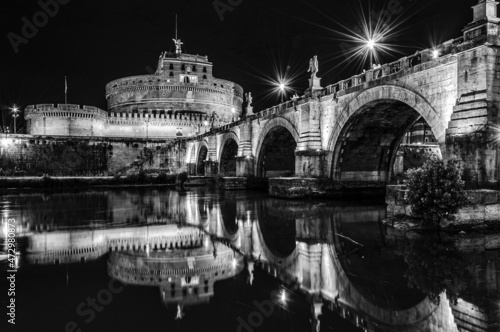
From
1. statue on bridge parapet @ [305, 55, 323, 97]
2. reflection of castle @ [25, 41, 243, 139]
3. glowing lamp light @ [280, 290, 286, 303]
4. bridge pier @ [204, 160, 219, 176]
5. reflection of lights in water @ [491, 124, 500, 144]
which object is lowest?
glowing lamp light @ [280, 290, 286, 303]

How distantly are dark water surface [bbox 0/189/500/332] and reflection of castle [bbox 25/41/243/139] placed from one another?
4701cm

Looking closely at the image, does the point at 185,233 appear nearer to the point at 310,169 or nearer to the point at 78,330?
the point at 78,330

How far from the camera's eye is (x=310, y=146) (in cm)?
2000

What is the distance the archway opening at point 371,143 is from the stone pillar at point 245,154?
10563 mm

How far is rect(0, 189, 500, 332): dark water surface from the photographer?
14.4 feet

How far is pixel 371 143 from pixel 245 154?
12225 millimetres

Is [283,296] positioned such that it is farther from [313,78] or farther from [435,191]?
[313,78]

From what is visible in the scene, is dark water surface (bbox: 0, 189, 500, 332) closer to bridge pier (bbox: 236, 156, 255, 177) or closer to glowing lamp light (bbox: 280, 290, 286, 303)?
glowing lamp light (bbox: 280, 290, 286, 303)

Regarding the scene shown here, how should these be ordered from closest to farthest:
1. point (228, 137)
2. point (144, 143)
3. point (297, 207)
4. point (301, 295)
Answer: point (301, 295)
point (297, 207)
point (228, 137)
point (144, 143)

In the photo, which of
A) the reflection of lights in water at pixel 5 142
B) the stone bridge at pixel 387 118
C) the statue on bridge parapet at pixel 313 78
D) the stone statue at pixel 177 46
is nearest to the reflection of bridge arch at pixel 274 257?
the stone bridge at pixel 387 118

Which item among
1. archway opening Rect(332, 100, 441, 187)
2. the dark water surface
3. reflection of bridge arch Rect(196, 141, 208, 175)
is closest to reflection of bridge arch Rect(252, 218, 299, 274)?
the dark water surface

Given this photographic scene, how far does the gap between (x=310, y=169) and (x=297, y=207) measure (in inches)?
175

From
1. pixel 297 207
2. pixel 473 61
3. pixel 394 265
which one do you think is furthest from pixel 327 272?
pixel 297 207

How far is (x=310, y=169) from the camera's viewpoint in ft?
A: 64.4
